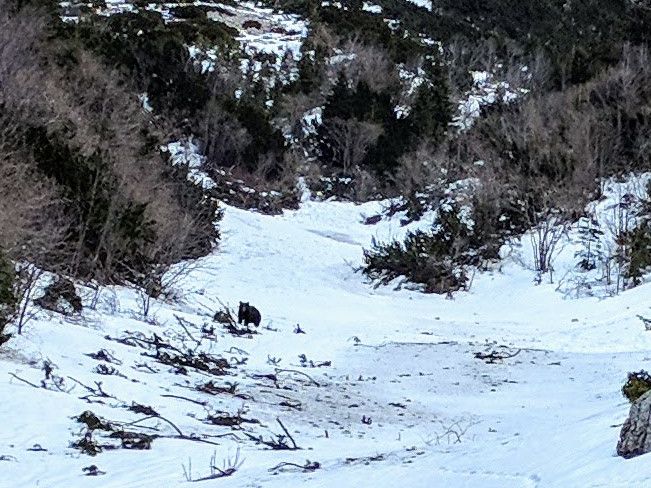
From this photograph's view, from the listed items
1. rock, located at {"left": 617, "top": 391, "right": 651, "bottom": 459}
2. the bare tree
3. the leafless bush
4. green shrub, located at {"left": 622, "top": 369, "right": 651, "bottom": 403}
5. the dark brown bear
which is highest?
the bare tree

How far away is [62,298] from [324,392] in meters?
3.84

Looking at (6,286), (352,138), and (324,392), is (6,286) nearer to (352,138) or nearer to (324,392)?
(324,392)

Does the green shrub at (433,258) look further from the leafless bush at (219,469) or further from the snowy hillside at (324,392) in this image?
the leafless bush at (219,469)

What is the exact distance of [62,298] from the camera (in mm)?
11062

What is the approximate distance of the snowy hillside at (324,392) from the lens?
5.19m

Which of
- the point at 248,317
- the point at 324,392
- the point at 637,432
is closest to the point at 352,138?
the point at 248,317

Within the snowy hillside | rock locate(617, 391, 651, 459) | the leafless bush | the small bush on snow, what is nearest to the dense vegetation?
the small bush on snow

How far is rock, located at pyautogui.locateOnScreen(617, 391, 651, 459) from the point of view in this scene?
13.1 feet

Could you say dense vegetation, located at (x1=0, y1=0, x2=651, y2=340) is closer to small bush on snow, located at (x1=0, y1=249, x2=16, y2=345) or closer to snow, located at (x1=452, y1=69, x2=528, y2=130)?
small bush on snow, located at (x1=0, y1=249, x2=16, y2=345)

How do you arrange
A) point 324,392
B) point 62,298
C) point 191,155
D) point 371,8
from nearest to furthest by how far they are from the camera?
point 324,392
point 62,298
point 191,155
point 371,8

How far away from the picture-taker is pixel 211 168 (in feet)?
104

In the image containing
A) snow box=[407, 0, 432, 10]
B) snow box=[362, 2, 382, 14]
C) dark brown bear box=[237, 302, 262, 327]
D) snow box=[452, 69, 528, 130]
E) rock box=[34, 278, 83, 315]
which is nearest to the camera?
rock box=[34, 278, 83, 315]

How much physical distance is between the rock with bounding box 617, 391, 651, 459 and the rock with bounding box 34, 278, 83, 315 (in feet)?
26.0

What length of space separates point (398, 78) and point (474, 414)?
33494mm
